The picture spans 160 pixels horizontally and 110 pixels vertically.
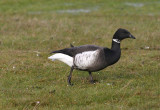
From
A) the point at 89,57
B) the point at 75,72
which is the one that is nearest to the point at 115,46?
the point at 89,57

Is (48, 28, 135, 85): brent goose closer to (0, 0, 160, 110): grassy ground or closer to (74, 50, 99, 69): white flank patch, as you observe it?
(74, 50, 99, 69): white flank patch

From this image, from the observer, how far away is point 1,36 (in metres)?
17.2

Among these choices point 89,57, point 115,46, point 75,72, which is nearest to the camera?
point 89,57

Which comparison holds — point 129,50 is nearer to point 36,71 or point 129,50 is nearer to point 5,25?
point 36,71

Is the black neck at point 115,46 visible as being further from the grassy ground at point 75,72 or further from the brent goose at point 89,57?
the grassy ground at point 75,72

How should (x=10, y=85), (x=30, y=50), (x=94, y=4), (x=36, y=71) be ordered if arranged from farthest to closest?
(x=94, y=4), (x=30, y=50), (x=36, y=71), (x=10, y=85)

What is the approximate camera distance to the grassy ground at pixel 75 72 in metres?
8.47

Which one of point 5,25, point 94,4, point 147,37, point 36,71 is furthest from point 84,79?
point 94,4

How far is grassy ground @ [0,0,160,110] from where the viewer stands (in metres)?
8.47

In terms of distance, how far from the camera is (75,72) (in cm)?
1155

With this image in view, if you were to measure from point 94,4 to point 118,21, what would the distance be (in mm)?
10863

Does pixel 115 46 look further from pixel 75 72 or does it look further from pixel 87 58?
pixel 75 72

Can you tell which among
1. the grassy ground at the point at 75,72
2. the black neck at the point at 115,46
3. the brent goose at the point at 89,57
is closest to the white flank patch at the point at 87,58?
the brent goose at the point at 89,57

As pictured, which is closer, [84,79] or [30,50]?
[84,79]
